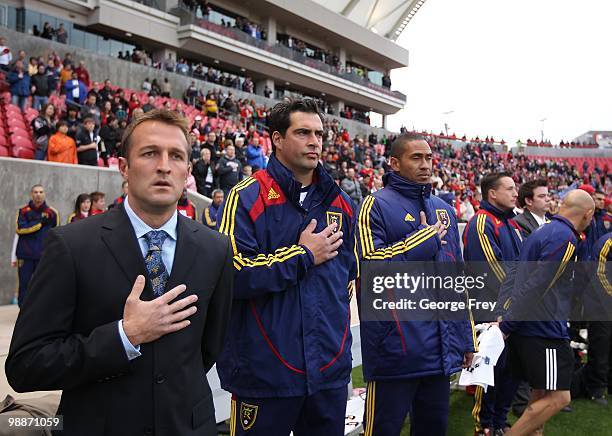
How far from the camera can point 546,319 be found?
3.49 m

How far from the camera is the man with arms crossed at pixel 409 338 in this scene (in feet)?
9.05

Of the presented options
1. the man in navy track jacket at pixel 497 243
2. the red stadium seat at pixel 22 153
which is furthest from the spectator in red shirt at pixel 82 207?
the man in navy track jacket at pixel 497 243

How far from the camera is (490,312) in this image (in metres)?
4.46

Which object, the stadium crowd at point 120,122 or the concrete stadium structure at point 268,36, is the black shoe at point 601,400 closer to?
the stadium crowd at point 120,122

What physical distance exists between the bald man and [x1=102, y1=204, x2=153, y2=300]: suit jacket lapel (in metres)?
2.82

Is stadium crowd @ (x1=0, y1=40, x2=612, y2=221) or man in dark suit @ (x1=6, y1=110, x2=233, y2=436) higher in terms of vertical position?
stadium crowd @ (x1=0, y1=40, x2=612, y2=221)

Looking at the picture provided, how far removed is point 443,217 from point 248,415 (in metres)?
1.66

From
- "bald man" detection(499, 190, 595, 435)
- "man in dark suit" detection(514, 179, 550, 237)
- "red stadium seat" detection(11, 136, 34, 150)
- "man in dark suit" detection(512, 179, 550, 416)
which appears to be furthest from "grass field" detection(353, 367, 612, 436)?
"red stadium seat" detection(11, 136, 34, 150)

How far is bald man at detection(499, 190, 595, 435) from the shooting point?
348cm

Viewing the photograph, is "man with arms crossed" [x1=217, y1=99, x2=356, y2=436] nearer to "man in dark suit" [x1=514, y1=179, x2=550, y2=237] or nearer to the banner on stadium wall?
"man in dark suit" [x1=514, y1=179, x2=550, y2=237]

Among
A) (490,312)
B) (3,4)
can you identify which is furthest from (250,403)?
(3,4)

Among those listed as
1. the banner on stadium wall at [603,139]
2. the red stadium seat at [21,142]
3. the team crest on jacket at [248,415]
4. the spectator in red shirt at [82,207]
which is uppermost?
the banner on stadium wall at [603,139]

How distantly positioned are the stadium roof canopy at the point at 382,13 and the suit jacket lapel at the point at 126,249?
42304 millimetres

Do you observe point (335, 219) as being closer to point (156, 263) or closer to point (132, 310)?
point (156, 263)
